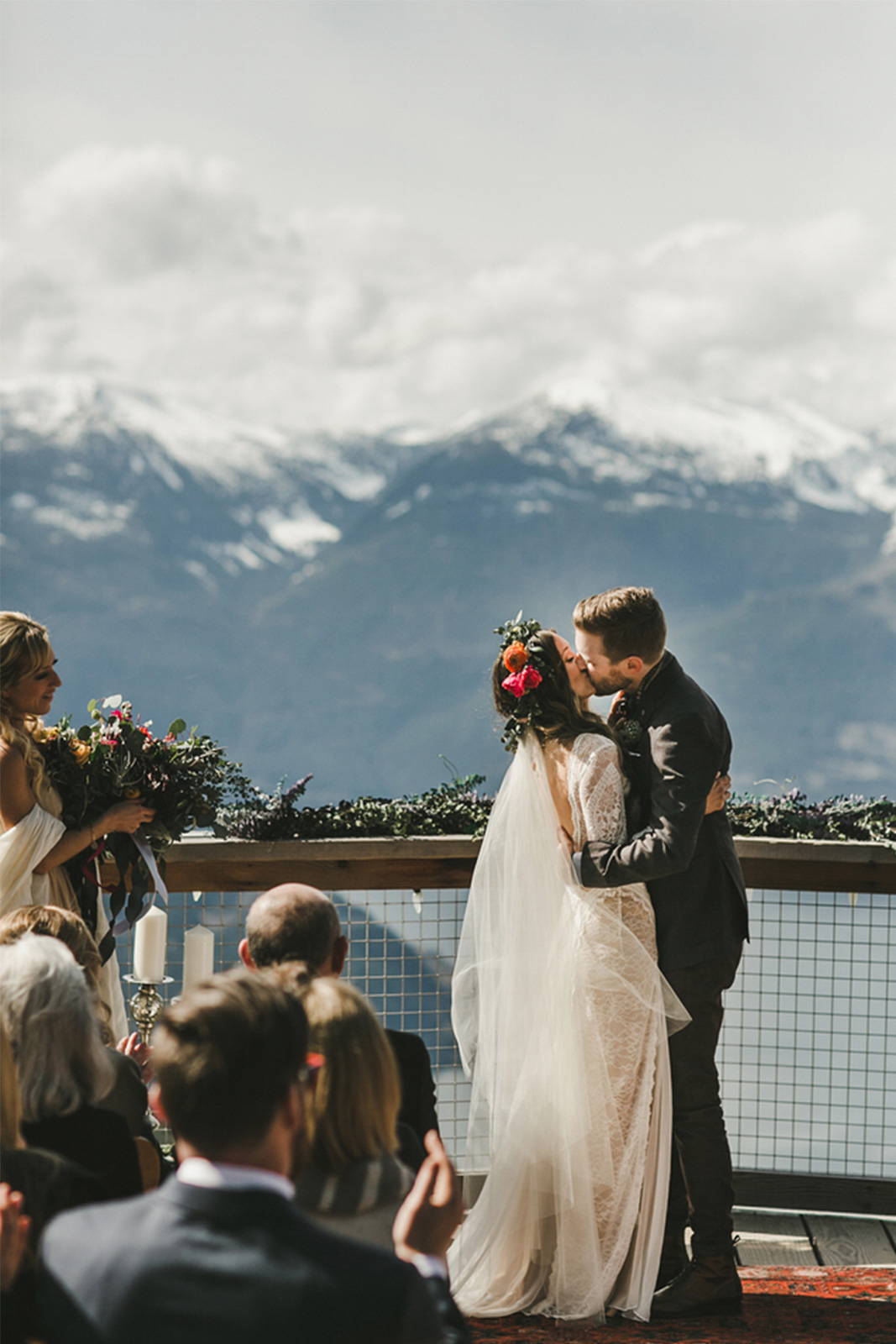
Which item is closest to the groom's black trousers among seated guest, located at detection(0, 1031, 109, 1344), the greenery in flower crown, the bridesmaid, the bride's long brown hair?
the bride's long brown hair

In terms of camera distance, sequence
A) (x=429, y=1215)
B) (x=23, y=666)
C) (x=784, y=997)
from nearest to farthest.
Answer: (x=429, y=1215)
(x=23, y=666)
(x=784, y=997)

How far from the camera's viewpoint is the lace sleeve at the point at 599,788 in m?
3.49

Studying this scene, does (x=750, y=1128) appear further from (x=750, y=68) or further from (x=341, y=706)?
(x=341, y=706)

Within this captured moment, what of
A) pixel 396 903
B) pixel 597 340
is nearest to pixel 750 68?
pixel 597 340

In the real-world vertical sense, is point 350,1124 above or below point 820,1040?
above

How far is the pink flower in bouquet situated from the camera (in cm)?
351

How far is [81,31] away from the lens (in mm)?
51375

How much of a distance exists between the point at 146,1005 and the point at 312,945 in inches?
57.7

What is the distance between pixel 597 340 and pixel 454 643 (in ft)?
59.5

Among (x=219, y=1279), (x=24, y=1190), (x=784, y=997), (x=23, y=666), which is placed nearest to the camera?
(x=219, y=1279)

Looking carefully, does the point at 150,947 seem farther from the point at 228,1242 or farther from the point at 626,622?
the point at 228,1242

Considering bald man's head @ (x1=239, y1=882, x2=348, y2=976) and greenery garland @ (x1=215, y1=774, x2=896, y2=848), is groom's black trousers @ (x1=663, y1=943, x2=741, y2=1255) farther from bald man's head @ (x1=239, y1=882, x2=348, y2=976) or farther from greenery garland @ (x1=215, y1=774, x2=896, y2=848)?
bald man's head @ (x1=239, y1=882, x2=348, y2=976)

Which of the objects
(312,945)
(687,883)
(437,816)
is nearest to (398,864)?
(437,816)

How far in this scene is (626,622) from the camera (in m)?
3.45
